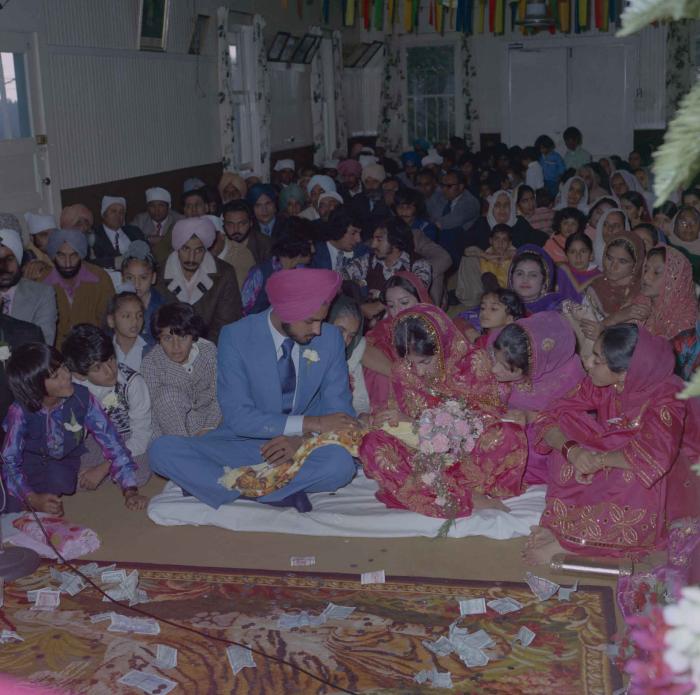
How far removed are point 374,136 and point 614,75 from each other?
12.0ft

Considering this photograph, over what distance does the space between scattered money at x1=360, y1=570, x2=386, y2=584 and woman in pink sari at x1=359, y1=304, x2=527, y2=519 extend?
0.48 meters

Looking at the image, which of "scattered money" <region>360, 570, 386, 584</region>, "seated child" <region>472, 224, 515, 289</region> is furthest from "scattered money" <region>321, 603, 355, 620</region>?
"seated child" <region>472, 224, 515, 289</region>

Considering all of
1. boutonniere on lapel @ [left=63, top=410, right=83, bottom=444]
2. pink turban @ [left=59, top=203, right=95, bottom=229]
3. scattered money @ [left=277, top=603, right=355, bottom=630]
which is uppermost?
pink turban @ [left=59, top=203, right=95, bottom=229]

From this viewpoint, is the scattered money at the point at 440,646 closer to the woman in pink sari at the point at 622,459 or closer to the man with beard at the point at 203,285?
the woman in pink sari at the point at 622,459

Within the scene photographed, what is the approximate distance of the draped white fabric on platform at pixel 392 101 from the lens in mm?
15195

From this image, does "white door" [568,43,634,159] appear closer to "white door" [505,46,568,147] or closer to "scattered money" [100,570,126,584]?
"white door" [505,46,568,147]

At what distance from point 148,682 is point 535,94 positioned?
44.0 feet

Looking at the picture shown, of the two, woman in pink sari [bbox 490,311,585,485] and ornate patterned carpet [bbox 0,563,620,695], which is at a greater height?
woman in pink sari [bbox 490,311,585,485]

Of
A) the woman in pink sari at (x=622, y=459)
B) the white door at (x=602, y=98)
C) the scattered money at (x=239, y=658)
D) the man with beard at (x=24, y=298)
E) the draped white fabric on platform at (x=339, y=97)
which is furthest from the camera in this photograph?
the white door at (x=602, y=98)

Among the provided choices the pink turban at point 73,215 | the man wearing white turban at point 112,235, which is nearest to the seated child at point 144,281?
the man wearing white turban at point 112,235

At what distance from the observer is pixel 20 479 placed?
12.5 ft

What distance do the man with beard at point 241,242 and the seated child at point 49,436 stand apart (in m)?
2.43

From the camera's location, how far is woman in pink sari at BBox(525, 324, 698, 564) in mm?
3240

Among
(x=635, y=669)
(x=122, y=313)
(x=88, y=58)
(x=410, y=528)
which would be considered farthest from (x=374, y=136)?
(x=635, y=669)
